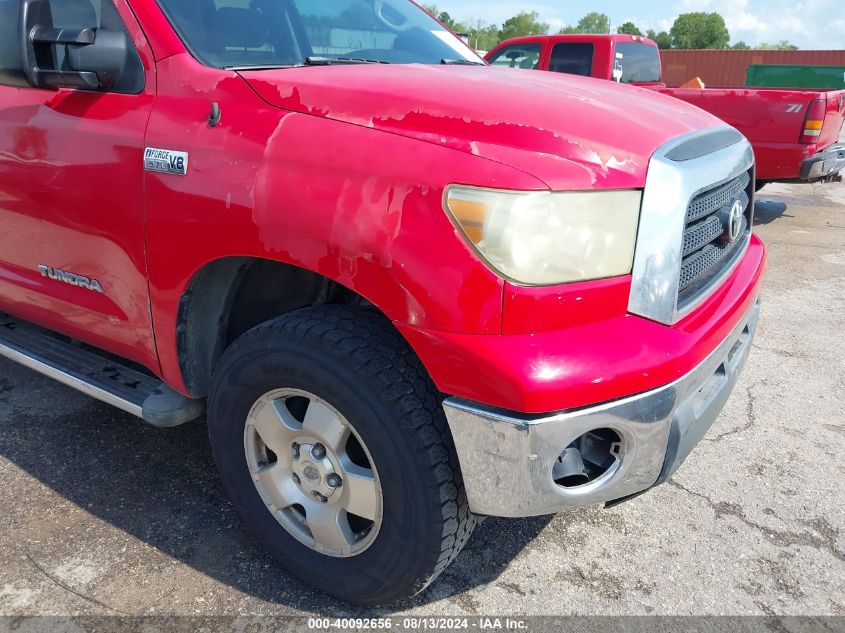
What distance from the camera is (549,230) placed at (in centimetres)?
169

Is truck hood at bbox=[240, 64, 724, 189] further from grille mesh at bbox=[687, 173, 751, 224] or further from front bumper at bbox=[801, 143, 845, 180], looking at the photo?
front bumper at bbox=[801, 143, 845, 180]

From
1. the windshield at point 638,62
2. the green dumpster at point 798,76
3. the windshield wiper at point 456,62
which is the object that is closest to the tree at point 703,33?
the green dumpster at point 798,76

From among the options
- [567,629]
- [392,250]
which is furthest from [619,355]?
[567,629]

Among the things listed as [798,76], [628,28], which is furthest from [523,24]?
[798,76]

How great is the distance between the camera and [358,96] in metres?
1.93

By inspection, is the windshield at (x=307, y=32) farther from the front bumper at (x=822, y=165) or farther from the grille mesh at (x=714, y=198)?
the front bumper at (x=822, y=165)

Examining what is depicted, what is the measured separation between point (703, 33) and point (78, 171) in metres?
95.8

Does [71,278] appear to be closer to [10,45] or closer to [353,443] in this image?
[10,45]

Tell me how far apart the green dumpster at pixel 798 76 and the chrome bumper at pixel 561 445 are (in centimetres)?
1778

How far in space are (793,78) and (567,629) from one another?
20460mm

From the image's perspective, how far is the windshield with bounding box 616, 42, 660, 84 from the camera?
8.77m

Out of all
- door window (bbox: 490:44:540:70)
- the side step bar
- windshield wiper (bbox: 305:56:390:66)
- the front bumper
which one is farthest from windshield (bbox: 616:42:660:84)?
the side step bar

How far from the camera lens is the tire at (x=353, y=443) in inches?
71.0

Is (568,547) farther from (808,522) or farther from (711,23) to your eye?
(711,23)
